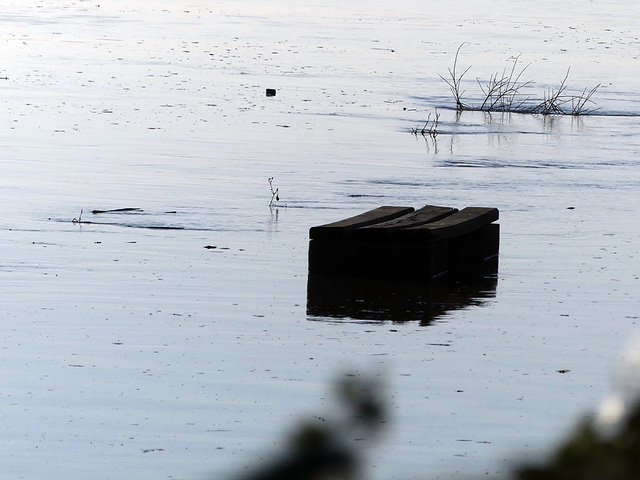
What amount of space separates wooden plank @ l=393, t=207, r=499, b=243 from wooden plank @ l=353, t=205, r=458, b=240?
6 centimetres

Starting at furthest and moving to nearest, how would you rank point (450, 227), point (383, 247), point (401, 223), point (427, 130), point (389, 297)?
1. point (427, 130)
2. point (401, 223)
3. point (450, 227)
4. point (383, 247)
5. point (389, 297)

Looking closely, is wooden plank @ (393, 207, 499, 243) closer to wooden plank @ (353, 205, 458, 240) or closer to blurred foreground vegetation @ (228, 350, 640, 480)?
wooden plank @ (353, 205, 458, 240)

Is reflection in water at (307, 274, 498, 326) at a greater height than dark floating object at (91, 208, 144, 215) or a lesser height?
lesser

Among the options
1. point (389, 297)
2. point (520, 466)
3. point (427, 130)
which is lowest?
point (389, 297)

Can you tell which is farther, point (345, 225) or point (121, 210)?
point (121, 210)

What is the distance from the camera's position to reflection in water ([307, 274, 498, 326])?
820 cm

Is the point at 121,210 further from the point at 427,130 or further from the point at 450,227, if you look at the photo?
the point at 427,130

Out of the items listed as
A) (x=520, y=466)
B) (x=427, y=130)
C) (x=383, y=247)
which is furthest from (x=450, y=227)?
(x=427, y=130)

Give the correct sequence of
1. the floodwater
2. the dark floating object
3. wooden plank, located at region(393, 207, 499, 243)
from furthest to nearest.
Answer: the dark floating object < wooden plank, located at region(393, 207, 499, 243) < the floodwater

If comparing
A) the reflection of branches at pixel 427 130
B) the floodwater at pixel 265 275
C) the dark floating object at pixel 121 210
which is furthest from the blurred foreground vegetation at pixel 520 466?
the reflection of branches at pixel 427 130

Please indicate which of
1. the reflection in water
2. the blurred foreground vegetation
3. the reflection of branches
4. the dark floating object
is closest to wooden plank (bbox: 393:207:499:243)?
the reflection in water

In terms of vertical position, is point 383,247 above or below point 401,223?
below

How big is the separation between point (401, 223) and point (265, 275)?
1066mm

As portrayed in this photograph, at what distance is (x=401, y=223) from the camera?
960 cm
